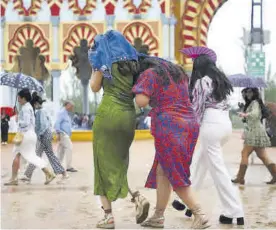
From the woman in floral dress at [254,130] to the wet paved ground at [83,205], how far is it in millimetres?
292

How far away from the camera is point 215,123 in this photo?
6.14 meters

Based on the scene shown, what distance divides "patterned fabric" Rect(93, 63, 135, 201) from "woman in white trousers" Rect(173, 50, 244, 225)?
736 mm

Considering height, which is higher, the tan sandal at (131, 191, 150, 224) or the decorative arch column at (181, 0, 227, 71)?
the decorative arch column at (181, 0, 227, 71)

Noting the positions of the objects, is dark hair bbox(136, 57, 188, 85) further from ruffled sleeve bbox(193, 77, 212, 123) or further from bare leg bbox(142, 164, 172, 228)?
bare leg bbox(142, 164, 172, 228)

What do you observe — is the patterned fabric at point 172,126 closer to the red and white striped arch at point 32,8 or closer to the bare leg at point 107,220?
the bare leg at point 107,220

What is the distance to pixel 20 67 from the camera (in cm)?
2697

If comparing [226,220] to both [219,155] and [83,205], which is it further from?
[83,205]

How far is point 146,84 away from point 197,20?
1693 centimetres

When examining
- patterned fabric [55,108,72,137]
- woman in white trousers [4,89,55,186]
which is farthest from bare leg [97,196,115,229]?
patterned fabric [55,108,72,137]

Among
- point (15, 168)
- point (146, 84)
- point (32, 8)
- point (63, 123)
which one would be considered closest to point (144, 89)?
point (146, 84)

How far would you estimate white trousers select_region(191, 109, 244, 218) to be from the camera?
6000 millimetres

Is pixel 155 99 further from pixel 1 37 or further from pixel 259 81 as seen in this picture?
pixel 1 37

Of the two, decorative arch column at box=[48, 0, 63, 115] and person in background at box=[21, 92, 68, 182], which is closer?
person in background at box=[21, 92, 68, 182]

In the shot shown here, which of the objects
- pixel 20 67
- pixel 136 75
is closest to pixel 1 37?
pixel 20 67
